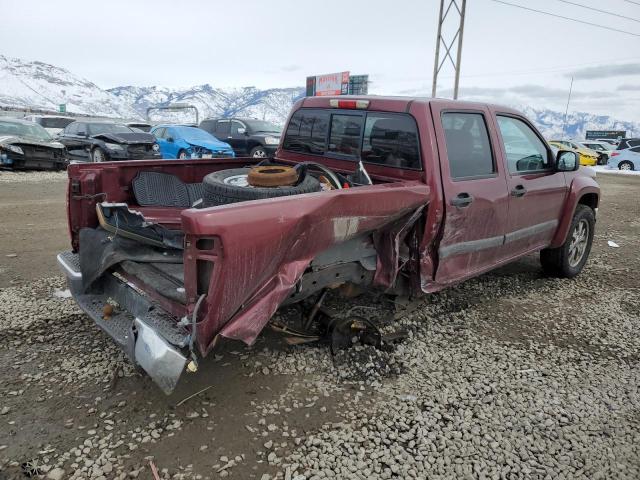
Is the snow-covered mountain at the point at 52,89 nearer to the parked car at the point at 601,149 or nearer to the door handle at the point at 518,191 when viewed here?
the parked car at the point at 601,149

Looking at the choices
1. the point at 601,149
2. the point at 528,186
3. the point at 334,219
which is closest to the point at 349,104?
the point at 334,219

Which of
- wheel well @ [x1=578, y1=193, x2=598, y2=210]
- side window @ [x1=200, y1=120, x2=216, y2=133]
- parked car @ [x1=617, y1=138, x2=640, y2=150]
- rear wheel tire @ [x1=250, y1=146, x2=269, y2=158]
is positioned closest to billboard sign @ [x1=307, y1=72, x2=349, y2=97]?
parked car @ [x1=617, y1=138, x2=640, y2=150]

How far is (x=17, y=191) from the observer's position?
33.9 ft

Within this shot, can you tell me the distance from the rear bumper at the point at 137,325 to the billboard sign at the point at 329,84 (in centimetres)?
4436

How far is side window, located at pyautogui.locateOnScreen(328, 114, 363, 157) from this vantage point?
154 inches

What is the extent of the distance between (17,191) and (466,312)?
33.2 ft

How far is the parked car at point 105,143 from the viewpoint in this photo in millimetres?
13609

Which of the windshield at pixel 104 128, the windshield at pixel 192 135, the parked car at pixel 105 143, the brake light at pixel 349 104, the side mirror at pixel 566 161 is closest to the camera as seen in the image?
the brake light at pixel 349 104

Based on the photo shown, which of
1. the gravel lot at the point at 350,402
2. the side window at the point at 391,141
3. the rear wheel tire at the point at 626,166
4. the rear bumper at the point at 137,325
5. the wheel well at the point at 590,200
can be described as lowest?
the rear wheel tire at the point at 626,166

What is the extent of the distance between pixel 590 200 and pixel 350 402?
4207mm

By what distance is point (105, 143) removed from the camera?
46.0ft

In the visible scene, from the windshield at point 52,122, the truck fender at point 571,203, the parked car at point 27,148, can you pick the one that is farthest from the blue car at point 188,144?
the truck fender at point 571,203

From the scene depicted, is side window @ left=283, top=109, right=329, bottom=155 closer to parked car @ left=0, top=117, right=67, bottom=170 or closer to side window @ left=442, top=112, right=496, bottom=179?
side window @ left=442, top=112, right=496, bottom=179

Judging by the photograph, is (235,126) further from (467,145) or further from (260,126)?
(467,145)
